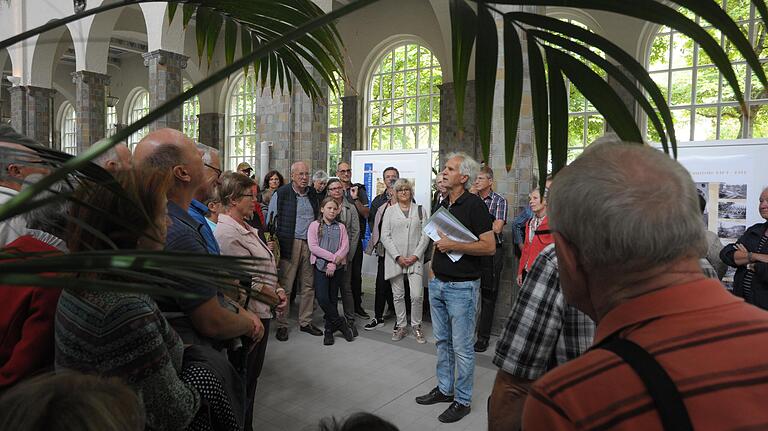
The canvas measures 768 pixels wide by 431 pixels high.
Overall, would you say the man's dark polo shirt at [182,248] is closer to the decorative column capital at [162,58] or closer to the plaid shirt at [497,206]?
the plaid shirt at [497,206]

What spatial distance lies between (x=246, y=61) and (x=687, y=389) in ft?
2.53

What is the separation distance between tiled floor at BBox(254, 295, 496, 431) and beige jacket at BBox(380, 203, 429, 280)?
756 mm

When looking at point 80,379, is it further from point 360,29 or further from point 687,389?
point 360,29

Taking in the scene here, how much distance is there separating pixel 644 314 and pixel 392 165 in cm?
599

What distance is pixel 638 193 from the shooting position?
935 mm

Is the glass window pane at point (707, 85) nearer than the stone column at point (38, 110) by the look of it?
Yes

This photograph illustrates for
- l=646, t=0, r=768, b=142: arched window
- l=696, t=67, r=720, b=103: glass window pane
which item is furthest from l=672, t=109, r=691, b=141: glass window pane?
l=696, t=67, r=720, b=103: glass window pane

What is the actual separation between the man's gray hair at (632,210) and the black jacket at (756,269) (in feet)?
12.7

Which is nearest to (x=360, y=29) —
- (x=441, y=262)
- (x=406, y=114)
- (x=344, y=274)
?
(x=406, y=114)

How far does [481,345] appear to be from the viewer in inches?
209

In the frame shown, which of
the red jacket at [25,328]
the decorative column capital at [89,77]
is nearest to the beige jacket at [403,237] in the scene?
the red jacket at [25,328]

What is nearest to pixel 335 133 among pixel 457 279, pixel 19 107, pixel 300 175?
pixel 19 107

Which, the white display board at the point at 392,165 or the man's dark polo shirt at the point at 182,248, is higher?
the white display board at the point at 392,165

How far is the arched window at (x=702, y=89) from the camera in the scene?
11.4 metres
